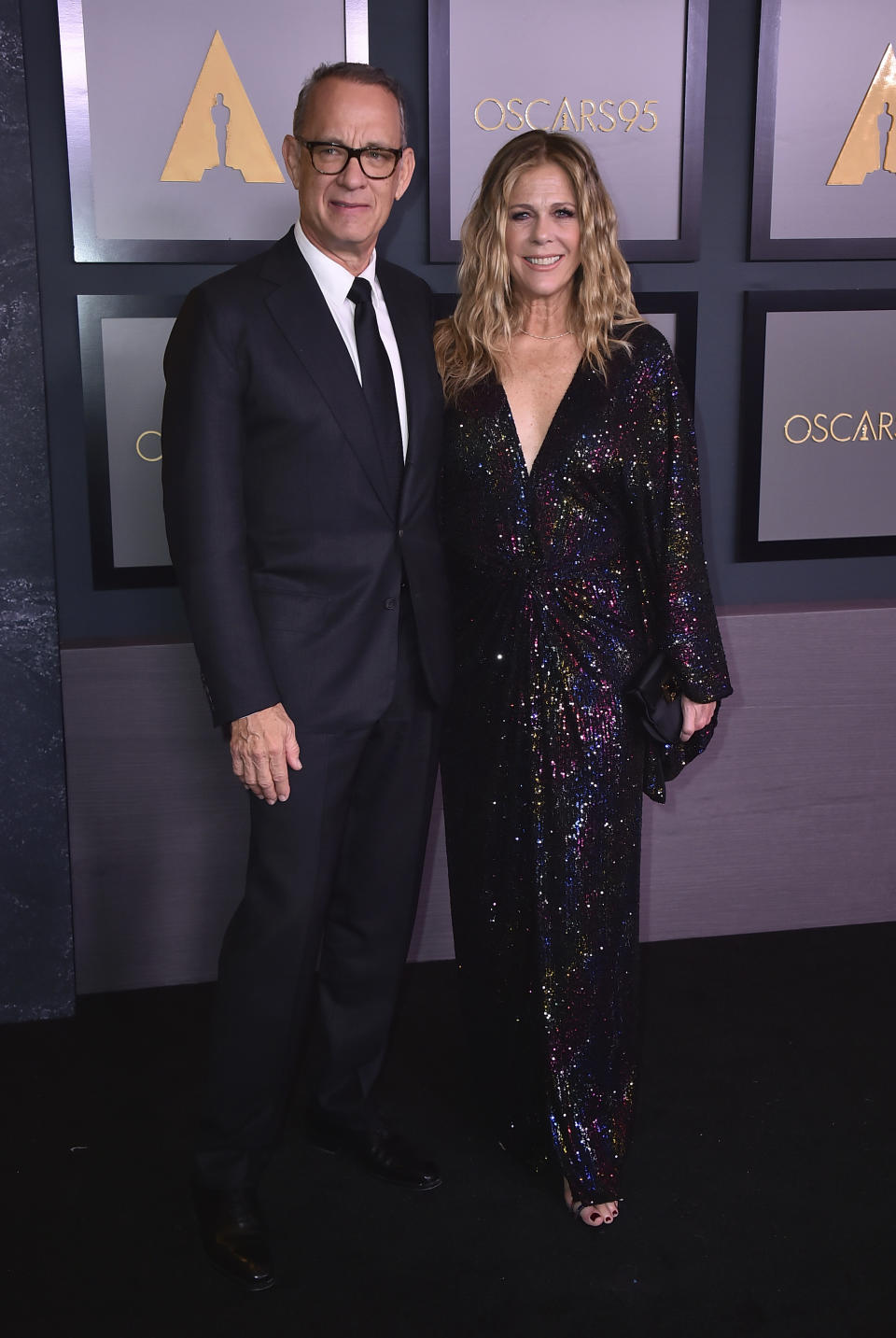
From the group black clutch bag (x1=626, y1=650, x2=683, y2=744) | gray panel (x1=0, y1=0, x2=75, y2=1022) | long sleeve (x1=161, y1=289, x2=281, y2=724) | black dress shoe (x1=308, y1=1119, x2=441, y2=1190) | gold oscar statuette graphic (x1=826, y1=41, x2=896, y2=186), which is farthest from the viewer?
gold oscar statuette graphic (x1=826, y1=41, x2=896, y2=186)

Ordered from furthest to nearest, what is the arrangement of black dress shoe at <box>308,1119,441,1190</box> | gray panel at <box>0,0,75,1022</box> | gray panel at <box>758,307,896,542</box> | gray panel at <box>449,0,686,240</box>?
1. gray panel at <box>758,307,896,542</box>
2. gray panel at <box>449,0,686,240</box>
3. gray panel at <box>0,0,75,1022</box>
4. black dress shoe at <box>308,1119,441,1190</box>

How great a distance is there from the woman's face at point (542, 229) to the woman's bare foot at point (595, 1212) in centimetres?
149

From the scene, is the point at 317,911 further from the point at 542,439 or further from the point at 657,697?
the point at 542,439

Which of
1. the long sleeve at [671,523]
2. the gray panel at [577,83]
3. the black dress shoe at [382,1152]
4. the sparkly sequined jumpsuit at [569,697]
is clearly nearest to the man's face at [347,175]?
the sparkly sequined jumpsuit at [569,697]

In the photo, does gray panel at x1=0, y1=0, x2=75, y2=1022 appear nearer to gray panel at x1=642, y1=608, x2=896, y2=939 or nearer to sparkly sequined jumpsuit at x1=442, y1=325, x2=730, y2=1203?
sparkly sequined jumpsuit at x1=442, y1=325, x2=730, y2=1203

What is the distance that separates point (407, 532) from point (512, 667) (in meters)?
0.28

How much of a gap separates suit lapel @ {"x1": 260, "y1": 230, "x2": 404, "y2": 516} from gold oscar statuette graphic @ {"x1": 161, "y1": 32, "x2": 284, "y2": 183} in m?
0.84

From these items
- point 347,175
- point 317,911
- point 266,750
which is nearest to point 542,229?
point 347,175

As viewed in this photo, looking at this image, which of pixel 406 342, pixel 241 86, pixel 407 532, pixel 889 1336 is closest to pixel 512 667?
pixel 407 532

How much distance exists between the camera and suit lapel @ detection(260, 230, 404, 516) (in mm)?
1831

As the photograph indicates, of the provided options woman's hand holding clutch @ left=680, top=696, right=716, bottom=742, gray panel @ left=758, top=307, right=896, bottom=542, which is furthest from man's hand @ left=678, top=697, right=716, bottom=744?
gray panel @ left=758, top=307, right=896, bottom=542

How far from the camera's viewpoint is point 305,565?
1.87 m

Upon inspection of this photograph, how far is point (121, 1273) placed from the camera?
1917mm

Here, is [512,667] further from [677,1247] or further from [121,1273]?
[121,1273]
